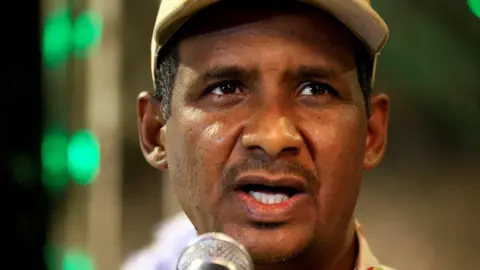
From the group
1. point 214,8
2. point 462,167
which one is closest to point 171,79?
point 214,8

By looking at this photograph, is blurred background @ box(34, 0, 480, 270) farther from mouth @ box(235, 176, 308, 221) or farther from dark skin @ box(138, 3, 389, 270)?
mouth @ box(235, 176, 308, 221)

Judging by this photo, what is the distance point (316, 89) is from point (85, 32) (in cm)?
146

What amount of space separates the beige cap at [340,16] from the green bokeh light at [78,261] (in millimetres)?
1391

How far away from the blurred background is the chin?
1069 millimetres

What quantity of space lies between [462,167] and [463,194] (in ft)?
0.25

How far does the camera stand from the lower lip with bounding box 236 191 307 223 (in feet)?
2.89

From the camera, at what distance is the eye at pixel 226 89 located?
0.96 m

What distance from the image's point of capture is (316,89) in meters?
0.97

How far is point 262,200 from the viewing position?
0.90 metres

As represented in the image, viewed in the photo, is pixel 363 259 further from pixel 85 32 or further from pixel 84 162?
pixel 85 32

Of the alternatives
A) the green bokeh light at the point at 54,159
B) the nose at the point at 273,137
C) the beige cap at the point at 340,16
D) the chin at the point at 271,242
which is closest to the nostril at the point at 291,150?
the nose at the point at 273,137

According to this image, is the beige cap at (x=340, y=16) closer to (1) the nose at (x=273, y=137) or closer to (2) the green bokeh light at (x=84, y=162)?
(1) the nose at (x=273, y=137)

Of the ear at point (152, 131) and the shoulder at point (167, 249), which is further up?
the ear at point (152, 131)

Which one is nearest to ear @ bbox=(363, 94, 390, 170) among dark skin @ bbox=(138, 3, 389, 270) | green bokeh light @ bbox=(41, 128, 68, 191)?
dark skin @ bbox=(138, 3, 389, 270)
